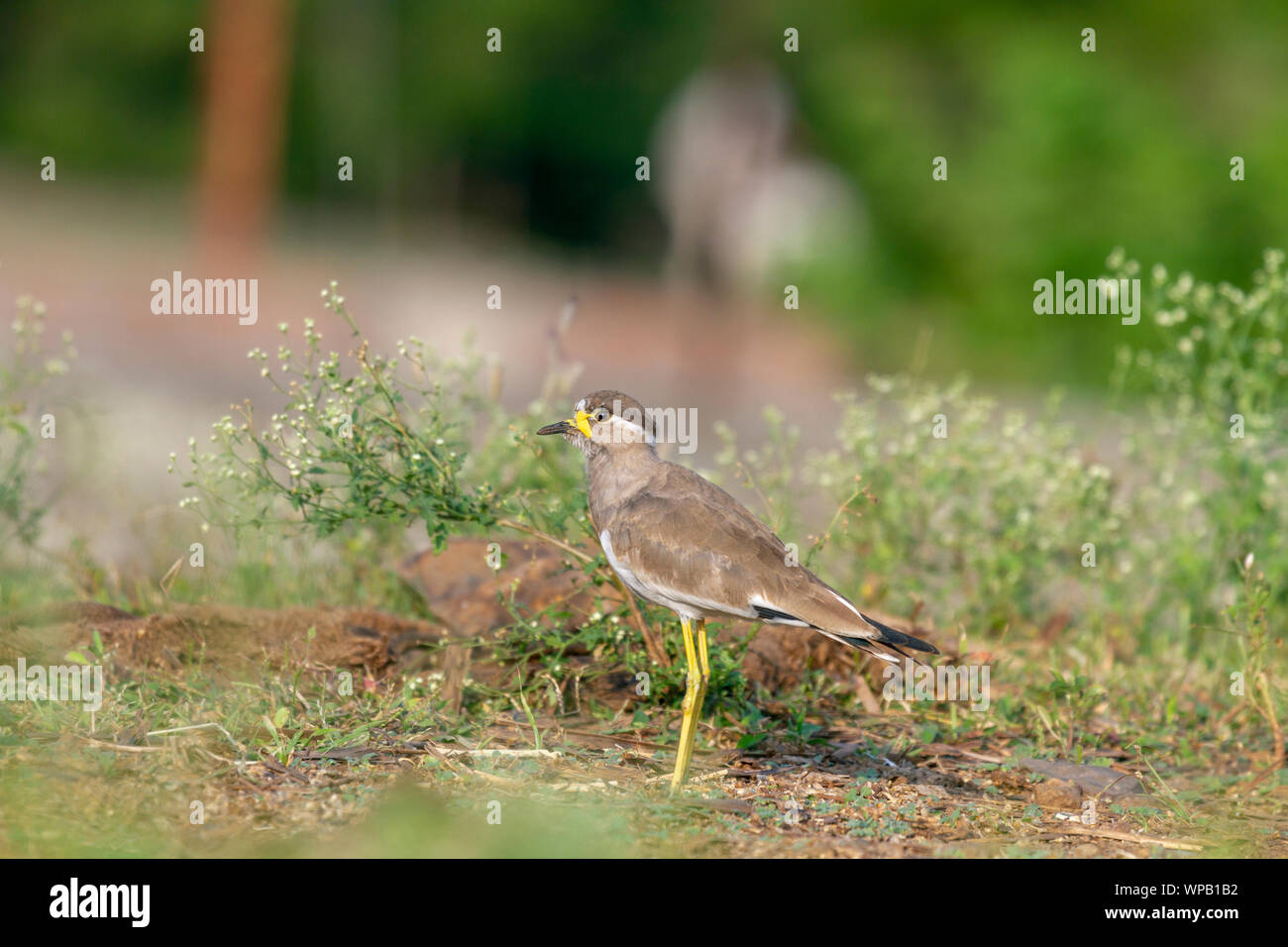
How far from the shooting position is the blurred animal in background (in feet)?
58.1

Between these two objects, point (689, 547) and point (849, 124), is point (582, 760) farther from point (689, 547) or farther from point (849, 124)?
point (849, 124)

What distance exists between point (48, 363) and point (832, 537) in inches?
147

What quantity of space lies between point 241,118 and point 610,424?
19347mm

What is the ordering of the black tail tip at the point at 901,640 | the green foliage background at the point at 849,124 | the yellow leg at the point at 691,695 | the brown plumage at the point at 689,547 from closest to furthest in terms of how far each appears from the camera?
1. the black tail tip at the point at 901,640
2. the brown plumage at the point at 689,547
3. the yellow leg at the point at 691,695
4. the green foliage background at the point at 849,124

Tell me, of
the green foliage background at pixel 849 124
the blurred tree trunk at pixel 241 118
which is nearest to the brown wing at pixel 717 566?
the green foliage background at pixel 849 124

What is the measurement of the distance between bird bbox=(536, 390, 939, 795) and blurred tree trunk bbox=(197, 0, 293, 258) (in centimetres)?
1799

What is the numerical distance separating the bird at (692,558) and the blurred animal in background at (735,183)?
12477 mm

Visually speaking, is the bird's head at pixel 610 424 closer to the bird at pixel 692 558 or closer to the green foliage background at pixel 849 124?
the bird at pixel 692 558

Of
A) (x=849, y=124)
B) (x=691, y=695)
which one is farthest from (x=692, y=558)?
(x=849, y=124)

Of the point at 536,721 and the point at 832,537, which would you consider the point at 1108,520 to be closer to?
the point at 832,537

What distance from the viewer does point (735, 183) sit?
17828 mm

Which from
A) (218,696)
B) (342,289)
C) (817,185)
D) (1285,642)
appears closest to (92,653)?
(218,696)

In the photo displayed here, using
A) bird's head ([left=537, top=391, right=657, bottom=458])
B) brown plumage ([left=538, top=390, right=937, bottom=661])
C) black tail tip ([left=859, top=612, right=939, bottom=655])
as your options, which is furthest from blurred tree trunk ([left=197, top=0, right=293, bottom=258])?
black tail tip ([left=859, top=612, right=939, bottom=655])

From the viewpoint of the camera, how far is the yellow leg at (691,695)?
16.9 feet
